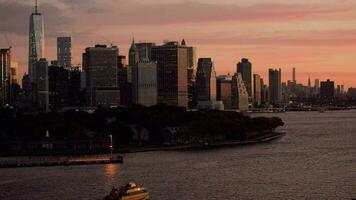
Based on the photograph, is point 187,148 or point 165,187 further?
point 187,148

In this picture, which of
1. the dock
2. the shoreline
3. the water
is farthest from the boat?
the shoreline

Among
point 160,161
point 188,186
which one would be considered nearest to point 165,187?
point 188,186

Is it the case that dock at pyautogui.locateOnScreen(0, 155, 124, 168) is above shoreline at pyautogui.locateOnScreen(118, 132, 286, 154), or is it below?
below

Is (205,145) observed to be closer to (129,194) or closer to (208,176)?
(208,176)

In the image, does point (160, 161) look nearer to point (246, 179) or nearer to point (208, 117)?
point (246, 179)

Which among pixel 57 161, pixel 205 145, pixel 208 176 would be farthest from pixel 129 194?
pixel 205 145

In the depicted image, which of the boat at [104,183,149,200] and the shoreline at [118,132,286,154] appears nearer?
the boat at [104,183,149,200]

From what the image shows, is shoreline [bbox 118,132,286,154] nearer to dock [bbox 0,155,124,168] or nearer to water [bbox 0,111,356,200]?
water [bbox 0,111,356,200]

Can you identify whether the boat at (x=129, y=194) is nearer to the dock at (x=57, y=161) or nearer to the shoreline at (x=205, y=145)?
the dock at (x=57, y=161)
